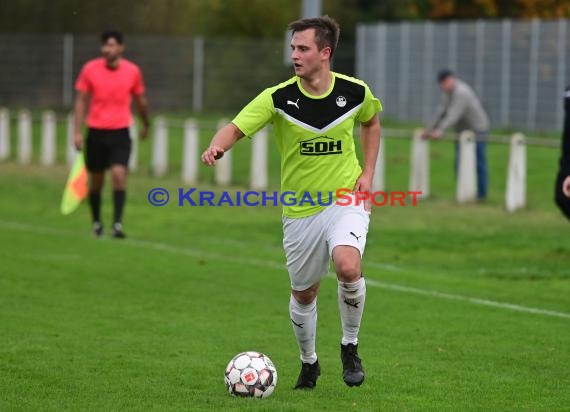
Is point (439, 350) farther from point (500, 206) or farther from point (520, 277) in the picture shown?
point (500, 206)

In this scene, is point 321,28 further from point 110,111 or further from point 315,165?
point 110,111

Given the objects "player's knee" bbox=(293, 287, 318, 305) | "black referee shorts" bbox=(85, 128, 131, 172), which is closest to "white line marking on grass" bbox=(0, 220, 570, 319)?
"black referee shorts" bbox=(85, 128, 131, 172)

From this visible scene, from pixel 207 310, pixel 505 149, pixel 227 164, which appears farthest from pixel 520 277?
pixel 505 149

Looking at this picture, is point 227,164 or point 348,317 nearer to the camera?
point 348,317

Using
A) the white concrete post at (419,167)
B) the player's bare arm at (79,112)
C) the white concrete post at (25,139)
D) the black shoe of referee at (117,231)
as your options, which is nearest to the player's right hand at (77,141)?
the player's bare arm at (79,112)

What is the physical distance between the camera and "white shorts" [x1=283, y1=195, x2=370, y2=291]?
862 cm

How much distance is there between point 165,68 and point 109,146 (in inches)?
1087

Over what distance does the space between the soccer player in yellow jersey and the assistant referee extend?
8.76 metres

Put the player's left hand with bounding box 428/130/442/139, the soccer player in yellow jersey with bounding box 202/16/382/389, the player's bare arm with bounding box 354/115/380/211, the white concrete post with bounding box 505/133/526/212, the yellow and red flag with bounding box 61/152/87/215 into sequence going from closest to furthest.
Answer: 1. the soccer player in yellow jersey with bounding box 202/16/382/389
2. the player's bare arm with bounding box 354/115/380/211
3. the yellow and red flag with bounding box 61/152/87/215
4. the white concrete post with bounding box 505/133/526/212
5. the player's left hand with bounding box 428/130/442/139

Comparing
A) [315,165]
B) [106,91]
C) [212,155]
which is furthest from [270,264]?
[212,155]

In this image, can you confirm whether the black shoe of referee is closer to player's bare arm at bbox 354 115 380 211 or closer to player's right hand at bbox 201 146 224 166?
player's bare arm at bbox 354 115 380 211

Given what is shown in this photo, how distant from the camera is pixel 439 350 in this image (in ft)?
33.9

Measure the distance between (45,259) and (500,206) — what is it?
8.37 metres

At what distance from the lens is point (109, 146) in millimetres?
17328
